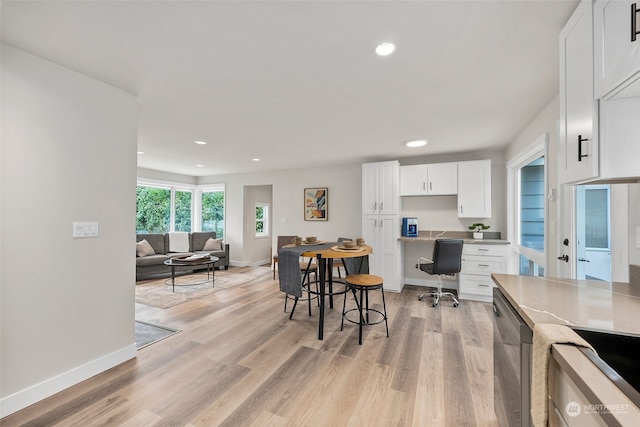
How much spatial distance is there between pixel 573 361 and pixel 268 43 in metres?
2.00

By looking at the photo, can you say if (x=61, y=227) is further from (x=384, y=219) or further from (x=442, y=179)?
(x=442, y=179)

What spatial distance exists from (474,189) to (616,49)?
342cm

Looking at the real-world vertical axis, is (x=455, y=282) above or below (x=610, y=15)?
below

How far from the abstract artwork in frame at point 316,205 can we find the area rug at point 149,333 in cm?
346

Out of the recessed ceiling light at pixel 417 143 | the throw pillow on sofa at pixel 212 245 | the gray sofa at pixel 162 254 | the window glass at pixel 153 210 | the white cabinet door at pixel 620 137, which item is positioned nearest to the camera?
the white cabinet door at pixel 620 137

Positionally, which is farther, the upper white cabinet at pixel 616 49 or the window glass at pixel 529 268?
the window glass at pixel 529 268

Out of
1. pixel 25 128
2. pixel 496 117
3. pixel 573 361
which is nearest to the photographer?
pixel 573 361

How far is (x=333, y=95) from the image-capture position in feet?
7.68

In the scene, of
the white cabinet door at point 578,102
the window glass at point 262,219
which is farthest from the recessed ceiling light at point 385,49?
the window glass at point 262,219

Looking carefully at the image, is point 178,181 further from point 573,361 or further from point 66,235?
point 573,361

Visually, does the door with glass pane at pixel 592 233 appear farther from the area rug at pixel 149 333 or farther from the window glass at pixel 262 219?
the window glass at pixel 262 219

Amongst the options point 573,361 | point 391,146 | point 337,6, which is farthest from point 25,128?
point 391,146

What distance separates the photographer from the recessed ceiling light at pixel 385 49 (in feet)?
5.39

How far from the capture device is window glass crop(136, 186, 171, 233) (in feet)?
19.7
